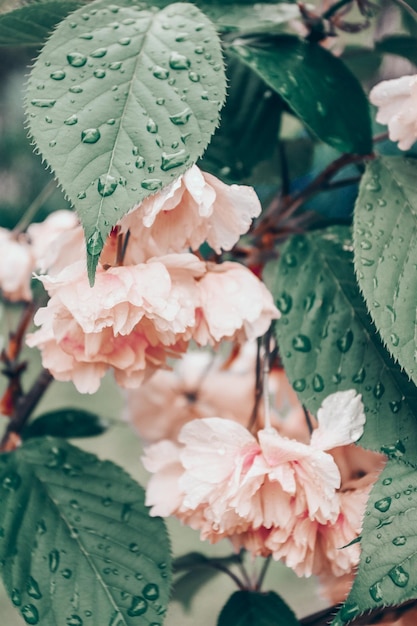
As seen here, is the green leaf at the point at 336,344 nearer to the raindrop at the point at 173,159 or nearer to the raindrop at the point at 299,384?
the raindrop at the point at 299,384

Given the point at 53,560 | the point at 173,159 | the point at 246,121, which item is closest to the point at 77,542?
the point at 53,560

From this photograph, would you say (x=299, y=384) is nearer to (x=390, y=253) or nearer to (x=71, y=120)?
(x=390, y=253)

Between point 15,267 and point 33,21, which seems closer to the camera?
point 33,21

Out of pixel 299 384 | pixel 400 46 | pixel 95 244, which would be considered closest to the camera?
pixel 95 244

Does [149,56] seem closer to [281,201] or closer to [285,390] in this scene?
[281,201]

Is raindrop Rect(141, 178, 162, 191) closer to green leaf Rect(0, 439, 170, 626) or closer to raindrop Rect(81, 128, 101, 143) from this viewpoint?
raindrop Rect(81, 128, 101, 143)

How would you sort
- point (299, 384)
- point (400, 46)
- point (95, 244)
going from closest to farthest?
point (95, 244), point (299, 384), point (400, 46)

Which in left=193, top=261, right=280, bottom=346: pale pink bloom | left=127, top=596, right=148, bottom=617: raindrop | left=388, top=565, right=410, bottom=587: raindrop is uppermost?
left=193, top=261, right=280, bottom=346: pale pink bloom

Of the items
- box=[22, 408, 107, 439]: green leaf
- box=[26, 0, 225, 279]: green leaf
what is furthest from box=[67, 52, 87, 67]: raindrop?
box=[22, 408, 107, 439]: green leaf
